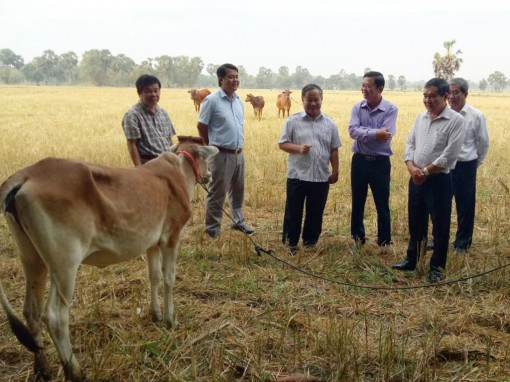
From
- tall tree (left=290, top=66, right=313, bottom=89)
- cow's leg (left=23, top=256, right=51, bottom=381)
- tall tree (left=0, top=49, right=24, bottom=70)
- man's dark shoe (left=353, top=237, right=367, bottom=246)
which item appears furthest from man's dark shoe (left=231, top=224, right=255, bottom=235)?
tall tree (left=0, top=49, right=24, bottom=70)

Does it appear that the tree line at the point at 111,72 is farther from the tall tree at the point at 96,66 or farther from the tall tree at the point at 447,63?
the tall tree at the point at 447,63

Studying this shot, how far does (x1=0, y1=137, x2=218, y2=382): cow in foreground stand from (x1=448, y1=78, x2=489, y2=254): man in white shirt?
3579 millimetres

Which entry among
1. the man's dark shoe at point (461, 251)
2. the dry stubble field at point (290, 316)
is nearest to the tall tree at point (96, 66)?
the dry stubble field at point (290, 316)

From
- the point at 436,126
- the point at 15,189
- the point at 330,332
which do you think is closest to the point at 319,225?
the point at 436,126

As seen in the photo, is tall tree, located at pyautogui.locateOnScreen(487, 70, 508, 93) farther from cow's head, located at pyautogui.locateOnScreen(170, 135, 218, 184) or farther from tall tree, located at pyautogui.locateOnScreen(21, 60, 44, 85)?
cow's head, located at pyautogui.locateOnScreen(170, 135, 218, 184)

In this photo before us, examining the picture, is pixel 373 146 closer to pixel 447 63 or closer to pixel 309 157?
pixel 309 157

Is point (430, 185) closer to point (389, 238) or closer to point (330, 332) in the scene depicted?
point (389, 238)

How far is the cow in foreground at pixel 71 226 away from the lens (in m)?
2.87

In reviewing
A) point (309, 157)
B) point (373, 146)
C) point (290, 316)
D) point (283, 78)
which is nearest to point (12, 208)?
point (290, 316)

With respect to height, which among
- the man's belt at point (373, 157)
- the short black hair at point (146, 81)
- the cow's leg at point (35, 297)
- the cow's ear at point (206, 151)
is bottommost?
the cow's leg at point (35, 297)

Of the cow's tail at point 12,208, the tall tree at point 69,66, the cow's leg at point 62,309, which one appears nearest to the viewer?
the cow's tail at point 12,208

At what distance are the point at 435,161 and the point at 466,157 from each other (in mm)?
1308

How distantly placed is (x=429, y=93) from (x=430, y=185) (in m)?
0.90

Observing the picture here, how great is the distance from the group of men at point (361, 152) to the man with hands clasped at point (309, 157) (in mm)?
Answer: 11
